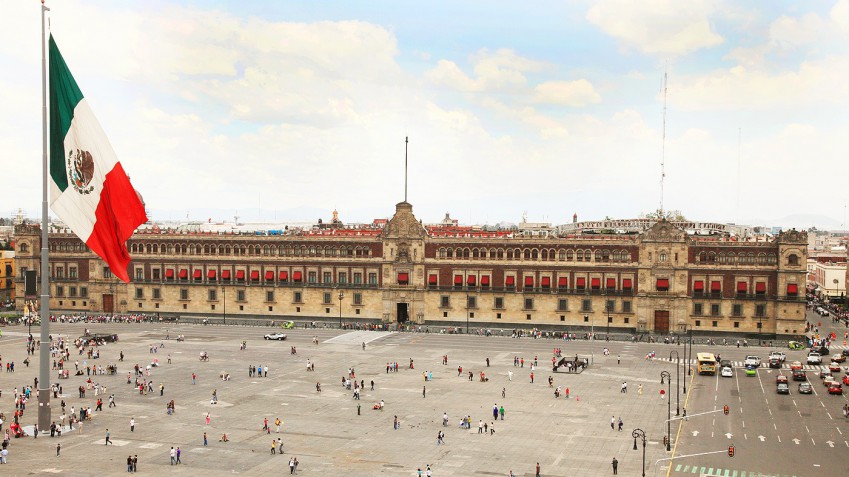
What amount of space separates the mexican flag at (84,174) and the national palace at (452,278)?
6899 centimetres

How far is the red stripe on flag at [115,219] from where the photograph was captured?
43281 mm

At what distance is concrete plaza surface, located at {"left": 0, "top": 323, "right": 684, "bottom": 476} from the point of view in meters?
48.6

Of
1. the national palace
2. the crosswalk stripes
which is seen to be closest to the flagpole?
the crosswalk stripes

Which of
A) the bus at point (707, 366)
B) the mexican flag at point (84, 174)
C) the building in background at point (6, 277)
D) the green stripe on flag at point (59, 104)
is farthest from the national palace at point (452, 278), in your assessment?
the green stripe on flag at point (59, 104)

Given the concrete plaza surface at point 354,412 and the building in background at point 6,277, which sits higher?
the building in background at point 6,277

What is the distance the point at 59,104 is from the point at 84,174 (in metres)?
4.16

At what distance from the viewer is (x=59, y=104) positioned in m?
45.0

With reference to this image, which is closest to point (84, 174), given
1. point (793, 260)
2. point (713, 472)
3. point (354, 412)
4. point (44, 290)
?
point (44, 290)

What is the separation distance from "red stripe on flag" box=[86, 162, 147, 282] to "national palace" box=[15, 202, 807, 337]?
68.8 m

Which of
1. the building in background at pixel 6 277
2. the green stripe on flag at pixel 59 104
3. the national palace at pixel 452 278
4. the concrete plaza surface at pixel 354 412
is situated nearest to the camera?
the green stripe on flag at pixel 59 104

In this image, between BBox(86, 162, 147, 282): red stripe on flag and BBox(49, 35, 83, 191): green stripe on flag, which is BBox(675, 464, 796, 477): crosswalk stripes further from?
BBox(49, 35, 83, 191): green stripe on flag

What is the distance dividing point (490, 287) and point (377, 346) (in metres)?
21.6

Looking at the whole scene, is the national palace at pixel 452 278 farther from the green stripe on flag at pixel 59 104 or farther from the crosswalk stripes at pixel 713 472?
the green stripe on flag at pixel 59 104

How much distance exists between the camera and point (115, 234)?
144 feet
